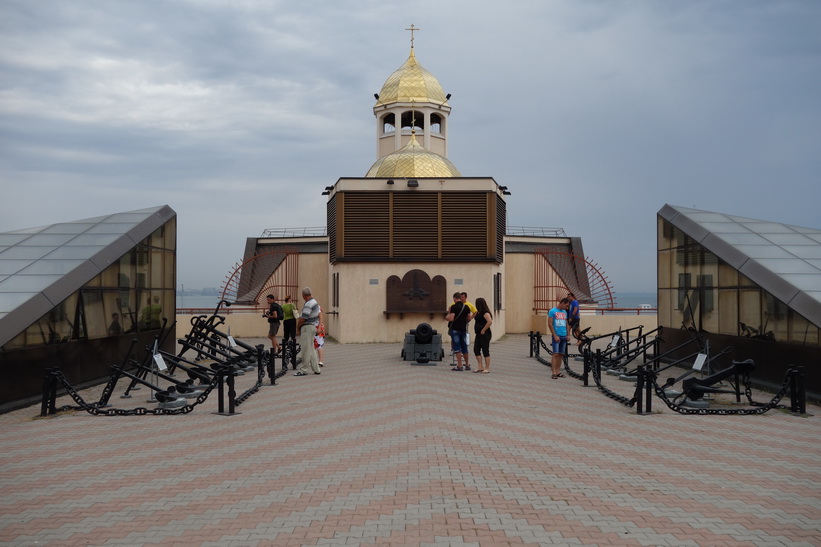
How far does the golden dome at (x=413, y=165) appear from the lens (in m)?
29.5

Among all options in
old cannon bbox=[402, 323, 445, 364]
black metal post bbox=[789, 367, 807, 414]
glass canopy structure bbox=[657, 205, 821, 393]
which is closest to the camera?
black metal post bbox=[789, 367, 807, 414]

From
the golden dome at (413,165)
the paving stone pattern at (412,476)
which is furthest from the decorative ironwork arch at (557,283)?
the paving stone pattern at (412,476)

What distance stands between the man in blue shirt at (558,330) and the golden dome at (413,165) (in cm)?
1367

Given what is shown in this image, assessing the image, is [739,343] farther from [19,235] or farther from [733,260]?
[19,235]

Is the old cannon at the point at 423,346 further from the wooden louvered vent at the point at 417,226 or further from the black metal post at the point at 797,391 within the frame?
the black metal post at the point at 797,391

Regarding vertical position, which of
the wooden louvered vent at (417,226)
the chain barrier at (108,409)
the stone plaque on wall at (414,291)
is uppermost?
the wooden louvered vent at (417,226)

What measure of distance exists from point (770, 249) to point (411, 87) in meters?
21.6

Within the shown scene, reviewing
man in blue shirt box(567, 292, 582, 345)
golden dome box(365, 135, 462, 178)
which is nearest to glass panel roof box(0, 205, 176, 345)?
man in blue shirt box(567, 292, 582, 345)

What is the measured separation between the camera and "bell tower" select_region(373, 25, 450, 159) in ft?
113

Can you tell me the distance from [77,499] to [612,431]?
6750mm

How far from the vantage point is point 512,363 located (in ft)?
64.3

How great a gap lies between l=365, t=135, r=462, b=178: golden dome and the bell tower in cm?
377

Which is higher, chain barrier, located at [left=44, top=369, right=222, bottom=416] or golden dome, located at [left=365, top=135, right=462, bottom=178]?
golden dome, located at [left=365, top=135, right=462, bottom=178]

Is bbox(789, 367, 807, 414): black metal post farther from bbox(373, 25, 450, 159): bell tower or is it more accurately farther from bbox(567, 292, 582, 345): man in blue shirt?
bbox(373, 25, 450, 159): bell tower
